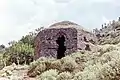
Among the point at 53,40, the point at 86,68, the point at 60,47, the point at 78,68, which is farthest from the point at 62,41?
the point at 86,68

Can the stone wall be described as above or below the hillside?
above

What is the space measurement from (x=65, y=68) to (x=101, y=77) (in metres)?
6.65

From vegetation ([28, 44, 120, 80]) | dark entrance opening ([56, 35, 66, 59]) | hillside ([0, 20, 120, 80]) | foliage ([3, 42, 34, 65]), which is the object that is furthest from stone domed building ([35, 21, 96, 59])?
foliage ([3, 42, 34, 65])

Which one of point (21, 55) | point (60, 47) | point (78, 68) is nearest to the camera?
point (78, 68)

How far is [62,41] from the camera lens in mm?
24328

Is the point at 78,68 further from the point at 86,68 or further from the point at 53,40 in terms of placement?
the point at 53,40

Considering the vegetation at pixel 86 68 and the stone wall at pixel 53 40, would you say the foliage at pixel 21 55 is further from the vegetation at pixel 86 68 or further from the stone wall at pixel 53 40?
the vegetation at pixel 86 68

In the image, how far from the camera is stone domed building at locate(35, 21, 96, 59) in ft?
76.3

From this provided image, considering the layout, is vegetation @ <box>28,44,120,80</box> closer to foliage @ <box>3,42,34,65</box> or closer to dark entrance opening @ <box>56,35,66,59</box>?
dark entrance opening @ <box>56,35,66,59</box>

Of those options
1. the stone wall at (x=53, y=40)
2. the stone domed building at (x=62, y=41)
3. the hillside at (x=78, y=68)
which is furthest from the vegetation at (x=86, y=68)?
the stone wall at (x=53, y=40)

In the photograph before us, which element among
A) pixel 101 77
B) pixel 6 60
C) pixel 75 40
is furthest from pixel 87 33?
pixel 6 60

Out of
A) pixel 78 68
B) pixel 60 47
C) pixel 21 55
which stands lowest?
pixel 78 68

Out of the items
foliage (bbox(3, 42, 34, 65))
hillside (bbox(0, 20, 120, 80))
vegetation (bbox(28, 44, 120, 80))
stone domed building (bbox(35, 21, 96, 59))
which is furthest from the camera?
foliage (bbox(3, 42, 34, 65))

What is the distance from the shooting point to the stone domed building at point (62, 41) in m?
23.2
